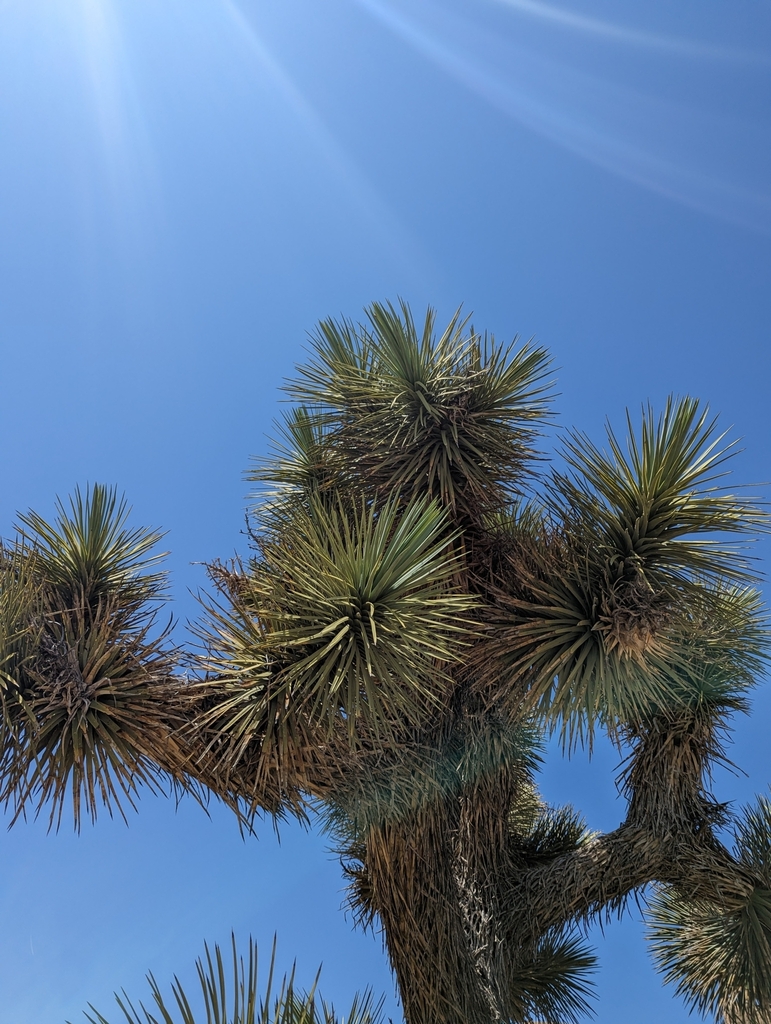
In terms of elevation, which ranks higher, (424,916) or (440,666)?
(440,666)

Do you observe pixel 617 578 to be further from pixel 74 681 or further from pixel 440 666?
pixel 74 681

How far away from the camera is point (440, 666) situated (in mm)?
4699

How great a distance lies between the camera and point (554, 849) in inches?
233

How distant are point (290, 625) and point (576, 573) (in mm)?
1640

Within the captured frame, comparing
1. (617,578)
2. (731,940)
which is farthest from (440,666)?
(731,940)

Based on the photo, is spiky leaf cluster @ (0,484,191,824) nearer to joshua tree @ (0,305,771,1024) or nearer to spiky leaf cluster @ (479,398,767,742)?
joshua tree @ (0,305,771,1024)

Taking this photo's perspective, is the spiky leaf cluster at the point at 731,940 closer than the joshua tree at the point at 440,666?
No

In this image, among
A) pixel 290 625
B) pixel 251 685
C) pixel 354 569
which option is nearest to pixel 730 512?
pixel 354 569

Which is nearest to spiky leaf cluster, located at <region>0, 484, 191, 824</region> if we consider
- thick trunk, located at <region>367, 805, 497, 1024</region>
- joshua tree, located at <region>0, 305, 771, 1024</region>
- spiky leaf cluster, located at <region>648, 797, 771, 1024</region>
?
joshua tree, located at <region>0, 305, 771, 1024</region>

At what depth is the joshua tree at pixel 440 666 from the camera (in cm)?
371

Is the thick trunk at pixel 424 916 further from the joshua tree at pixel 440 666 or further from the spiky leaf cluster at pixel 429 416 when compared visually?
the spiky leaf cluster at pixel 429 416

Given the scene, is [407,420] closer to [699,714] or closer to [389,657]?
[389,657]

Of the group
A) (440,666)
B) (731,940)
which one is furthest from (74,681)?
(731,940)

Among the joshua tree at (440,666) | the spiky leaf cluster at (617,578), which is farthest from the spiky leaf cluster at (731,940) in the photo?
the spiky leaf cluster at (617,578)
